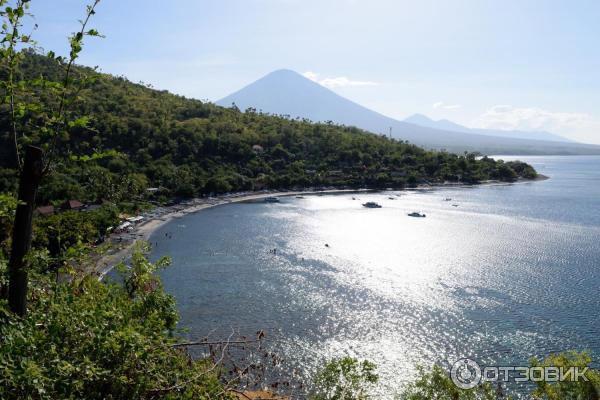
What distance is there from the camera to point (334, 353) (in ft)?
66.9

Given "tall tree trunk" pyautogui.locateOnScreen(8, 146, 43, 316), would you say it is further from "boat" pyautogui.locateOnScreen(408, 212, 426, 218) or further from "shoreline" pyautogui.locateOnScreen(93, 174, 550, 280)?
"boat" pyautogui.locateOnScreen(408, 212, 426, 218)

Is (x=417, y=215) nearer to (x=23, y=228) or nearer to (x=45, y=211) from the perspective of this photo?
(x=45, y=211)

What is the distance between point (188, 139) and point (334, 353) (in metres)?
61.2

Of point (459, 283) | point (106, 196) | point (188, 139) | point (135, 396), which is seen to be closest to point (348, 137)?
point (188, 139)

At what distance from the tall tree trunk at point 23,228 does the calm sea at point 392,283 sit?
499cm

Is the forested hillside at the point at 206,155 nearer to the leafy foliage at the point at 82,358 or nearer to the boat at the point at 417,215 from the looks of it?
the boat at the point at 417,215

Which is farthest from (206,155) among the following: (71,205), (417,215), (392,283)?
(392,283)

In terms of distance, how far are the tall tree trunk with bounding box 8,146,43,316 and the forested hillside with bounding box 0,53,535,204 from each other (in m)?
47.6

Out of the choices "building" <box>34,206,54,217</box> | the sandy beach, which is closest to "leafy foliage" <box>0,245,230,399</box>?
the sandy beach

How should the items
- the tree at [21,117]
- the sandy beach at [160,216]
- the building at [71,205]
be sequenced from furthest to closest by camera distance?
the building at [71,205], the sandy beach at [160,216], the tree at [21,117]

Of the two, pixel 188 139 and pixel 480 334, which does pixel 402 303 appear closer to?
pixel 480 334

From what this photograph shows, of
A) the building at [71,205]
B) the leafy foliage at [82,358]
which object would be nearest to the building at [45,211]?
the building at [71,205]

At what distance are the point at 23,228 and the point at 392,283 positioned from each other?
95.0ft

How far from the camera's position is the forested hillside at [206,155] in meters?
54.8
